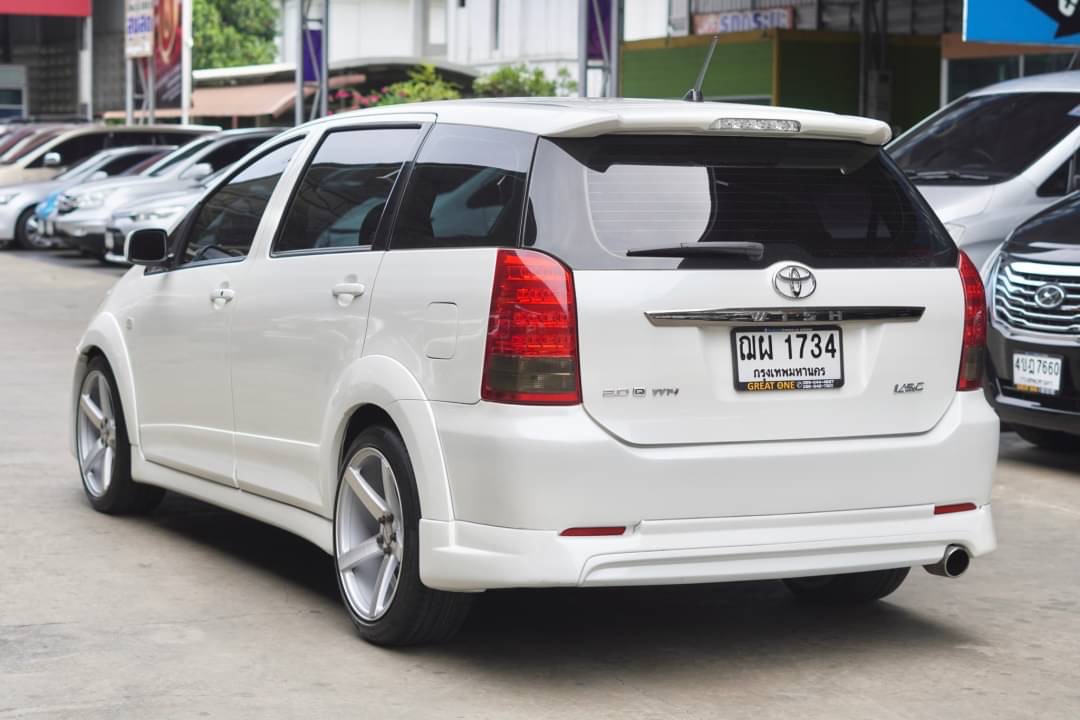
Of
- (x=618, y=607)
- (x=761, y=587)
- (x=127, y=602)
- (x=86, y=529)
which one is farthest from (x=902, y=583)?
(x=86, y=529)

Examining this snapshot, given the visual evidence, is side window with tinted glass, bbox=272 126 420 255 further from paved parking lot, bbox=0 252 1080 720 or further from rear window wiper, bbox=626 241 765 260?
paved parking lot, bbox=0 252 1080 720

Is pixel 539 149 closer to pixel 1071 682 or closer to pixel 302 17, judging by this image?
pixel 1071 682

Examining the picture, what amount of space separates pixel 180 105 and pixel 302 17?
9963mm

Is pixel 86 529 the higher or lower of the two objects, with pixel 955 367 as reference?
lower

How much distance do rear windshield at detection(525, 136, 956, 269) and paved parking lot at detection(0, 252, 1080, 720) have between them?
0.75 meters

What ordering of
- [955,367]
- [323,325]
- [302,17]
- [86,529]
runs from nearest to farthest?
[955,367] < [323,325] < [86,529] < [302,17]

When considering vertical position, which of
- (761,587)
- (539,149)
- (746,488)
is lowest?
(761,587)

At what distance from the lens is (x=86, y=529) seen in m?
7.36

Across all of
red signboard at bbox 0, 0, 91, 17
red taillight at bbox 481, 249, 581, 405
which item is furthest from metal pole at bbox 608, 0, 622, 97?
red signboard at bbox 0, 0, 91, 17

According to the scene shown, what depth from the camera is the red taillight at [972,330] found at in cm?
552

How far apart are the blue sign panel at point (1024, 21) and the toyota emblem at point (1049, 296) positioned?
21.2 feet

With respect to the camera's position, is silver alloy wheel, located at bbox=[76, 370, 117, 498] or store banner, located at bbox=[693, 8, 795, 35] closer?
silver alloy wheel, located at bbox=[76, 370, 117, 498]

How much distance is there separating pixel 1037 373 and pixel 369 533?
465 cm

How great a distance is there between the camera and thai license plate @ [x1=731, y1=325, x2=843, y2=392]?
5117mm
